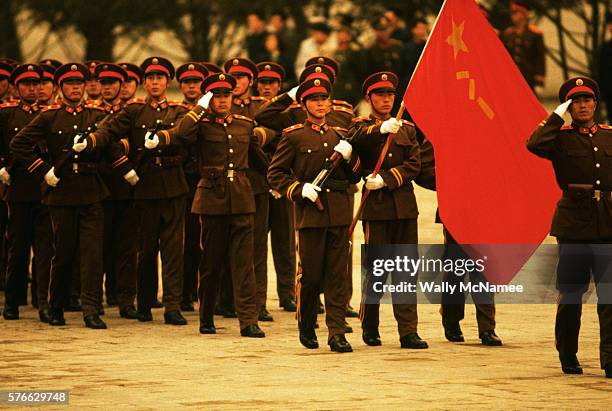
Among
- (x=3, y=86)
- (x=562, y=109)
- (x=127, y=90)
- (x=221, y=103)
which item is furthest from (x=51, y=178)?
(x=562, y=109)

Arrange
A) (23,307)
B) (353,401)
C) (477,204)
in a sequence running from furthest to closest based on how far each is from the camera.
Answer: (23,307) → (477,204) → (353,401)

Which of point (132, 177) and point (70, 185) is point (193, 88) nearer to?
point (132, 177)

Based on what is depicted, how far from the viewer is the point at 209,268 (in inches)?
573

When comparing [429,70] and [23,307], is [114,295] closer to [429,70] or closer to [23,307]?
[23,307]

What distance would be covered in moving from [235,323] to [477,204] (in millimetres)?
2989

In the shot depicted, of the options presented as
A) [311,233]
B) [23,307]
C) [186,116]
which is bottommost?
[23,307]

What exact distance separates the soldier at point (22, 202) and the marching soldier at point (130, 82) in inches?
31.1

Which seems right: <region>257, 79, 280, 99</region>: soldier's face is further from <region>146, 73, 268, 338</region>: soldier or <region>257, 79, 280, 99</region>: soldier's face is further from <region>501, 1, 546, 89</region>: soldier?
<region>501, 1, 546, 89</region>: soldier

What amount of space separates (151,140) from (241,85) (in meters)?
1.51

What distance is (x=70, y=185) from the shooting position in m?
15.0

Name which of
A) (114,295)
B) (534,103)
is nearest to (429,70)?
(534,103)

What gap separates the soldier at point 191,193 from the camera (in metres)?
15.7

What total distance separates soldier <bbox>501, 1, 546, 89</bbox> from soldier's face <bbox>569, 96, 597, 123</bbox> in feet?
30.8

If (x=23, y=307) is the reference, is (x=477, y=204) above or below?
above
